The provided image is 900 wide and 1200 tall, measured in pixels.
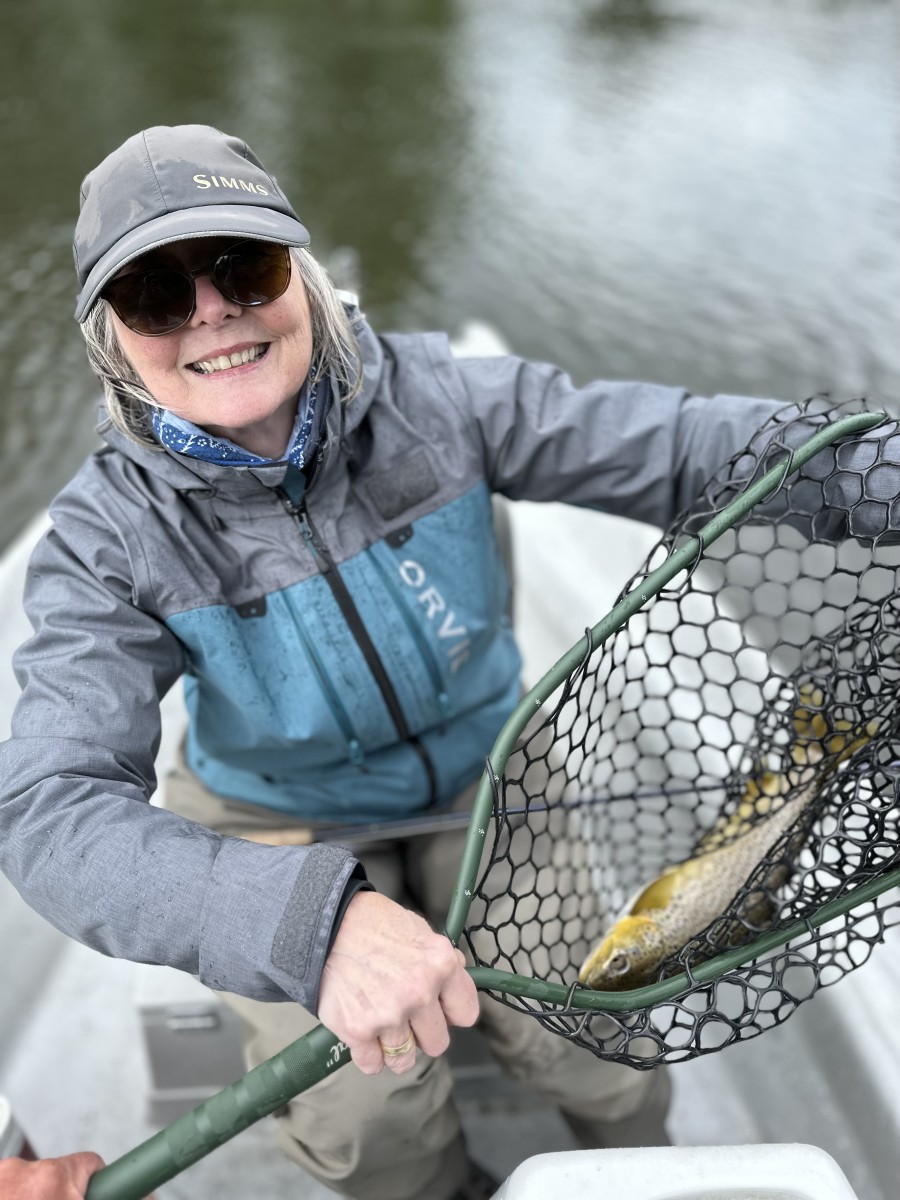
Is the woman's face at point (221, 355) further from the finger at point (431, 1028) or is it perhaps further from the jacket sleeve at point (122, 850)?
the finger at point (431, 1028)

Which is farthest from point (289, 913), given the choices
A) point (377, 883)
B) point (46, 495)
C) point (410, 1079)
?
point (46, 495)

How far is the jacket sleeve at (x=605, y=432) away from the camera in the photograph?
1.64 m

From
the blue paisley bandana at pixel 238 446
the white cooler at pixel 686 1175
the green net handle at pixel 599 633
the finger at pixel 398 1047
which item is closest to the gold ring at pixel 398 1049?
the finger at pixel 398 1047

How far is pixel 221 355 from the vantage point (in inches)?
55.3

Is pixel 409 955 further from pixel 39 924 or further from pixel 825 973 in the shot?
pixel 39 924

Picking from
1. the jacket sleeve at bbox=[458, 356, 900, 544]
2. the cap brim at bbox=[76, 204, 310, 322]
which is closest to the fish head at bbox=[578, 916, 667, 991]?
the jacket sleeve at bbox=[458, 356, 900, 544]

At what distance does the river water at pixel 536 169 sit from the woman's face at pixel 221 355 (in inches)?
182

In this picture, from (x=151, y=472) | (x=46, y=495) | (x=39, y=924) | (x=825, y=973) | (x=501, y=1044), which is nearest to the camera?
(x=151, y=472)

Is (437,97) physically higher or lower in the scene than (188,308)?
lower

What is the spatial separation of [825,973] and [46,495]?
16.8 ft

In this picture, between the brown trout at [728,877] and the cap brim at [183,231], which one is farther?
the brown trout at [728,877]

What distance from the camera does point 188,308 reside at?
1.35 metres

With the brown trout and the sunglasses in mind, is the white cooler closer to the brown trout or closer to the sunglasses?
the brown trout

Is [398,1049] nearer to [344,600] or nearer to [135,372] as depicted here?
[344,600]
